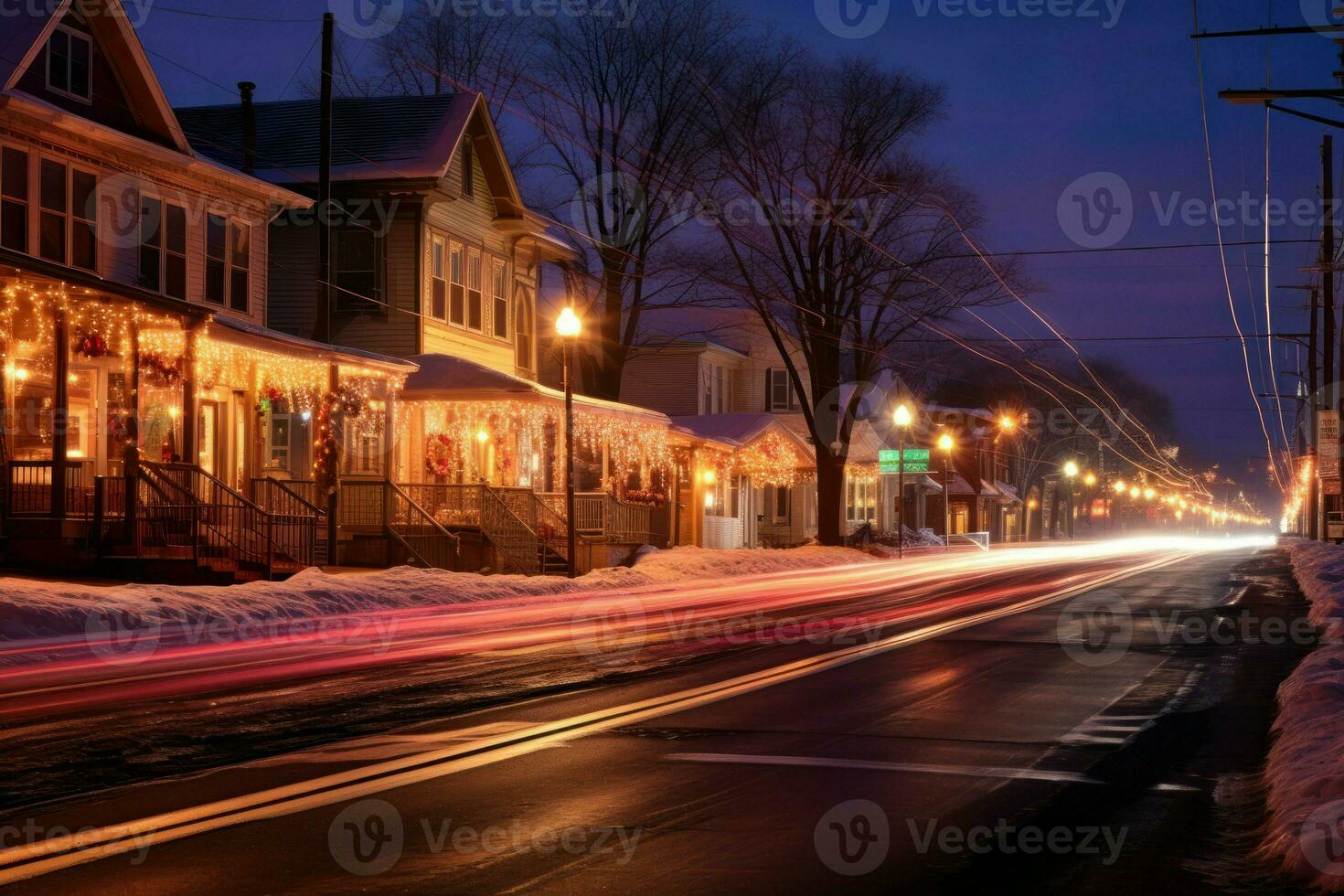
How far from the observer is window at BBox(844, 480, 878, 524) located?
6944cm

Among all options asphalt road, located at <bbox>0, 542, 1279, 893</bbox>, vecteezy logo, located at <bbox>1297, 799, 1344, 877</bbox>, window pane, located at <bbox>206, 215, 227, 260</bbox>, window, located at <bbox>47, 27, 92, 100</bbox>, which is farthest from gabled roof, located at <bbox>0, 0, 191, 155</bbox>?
vecteezy logo, located at <bbox>1297, 799, 1344, 877</bbox>

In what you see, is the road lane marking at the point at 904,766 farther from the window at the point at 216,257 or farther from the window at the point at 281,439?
the window at the point at 281,439

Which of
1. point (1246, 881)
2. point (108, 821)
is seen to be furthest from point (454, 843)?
point (1246, 881)

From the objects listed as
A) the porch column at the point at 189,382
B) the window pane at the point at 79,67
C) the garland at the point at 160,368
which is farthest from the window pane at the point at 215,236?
the porch column at the point at 189,382

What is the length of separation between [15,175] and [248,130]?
11281 mm

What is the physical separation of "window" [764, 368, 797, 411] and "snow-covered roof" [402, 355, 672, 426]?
29.2 meters

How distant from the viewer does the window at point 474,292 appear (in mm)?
38219

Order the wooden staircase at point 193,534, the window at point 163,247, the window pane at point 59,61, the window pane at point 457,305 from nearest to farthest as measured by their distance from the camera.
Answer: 1. the wooden staircase at point 193,534
2. the window pane at point 59,61
3. the window at point 163,247
4. the window pane at point 457,305

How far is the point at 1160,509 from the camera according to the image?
7731 inches

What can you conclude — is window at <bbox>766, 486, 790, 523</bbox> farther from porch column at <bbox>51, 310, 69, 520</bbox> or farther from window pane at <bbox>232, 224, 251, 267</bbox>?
porch column at <bbox>51, 310, 69, 520</bbox>

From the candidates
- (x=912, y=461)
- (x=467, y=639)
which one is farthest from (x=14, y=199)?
(x=912, y=461)

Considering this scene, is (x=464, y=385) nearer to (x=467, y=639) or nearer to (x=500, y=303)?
(x=500, y=303)

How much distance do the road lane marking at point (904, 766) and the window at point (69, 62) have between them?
2074 cm

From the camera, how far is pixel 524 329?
138 feet
